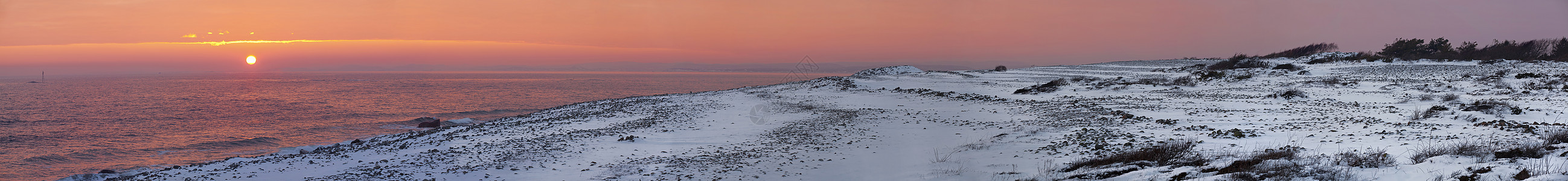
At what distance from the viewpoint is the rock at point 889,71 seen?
53.4 metres

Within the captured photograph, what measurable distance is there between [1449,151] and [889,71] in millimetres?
47740

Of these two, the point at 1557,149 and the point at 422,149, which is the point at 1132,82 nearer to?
the point at 1557,149

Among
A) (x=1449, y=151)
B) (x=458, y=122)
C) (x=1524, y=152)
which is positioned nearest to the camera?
(x=1524, y=152)

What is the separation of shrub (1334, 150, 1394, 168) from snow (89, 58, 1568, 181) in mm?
143

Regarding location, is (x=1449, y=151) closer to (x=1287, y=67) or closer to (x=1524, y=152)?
(x=1524, y=152)

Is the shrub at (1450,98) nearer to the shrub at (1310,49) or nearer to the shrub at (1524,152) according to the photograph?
the shrub at (1524,152)

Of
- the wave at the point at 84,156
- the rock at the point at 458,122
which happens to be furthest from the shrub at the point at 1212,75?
the wave at the point at 84,156

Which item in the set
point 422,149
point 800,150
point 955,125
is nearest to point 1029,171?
point 800,150

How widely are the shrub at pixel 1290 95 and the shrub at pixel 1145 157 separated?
41.4 feet

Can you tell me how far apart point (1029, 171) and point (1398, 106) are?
13.1 meters

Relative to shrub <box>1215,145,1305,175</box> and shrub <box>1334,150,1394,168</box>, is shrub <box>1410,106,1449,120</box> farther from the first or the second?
shrub <box>1334,150,1394,168</box>

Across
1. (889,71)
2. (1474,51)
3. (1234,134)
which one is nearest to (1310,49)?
(1474,51)

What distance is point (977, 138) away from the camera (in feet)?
47.3

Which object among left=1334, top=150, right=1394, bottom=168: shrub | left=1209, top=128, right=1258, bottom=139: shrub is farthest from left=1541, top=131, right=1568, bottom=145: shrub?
left=1209, top=128, right=1258, bottom=139: shrub
